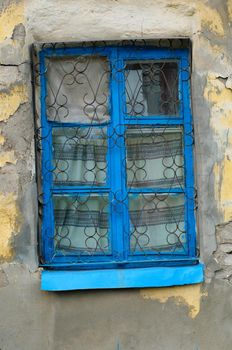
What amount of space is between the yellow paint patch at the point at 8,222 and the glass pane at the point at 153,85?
992mm

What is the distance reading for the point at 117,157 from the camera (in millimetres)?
4812

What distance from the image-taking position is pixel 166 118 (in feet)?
15.9

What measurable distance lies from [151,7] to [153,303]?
1.83 metres

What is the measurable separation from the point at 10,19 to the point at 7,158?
85cm

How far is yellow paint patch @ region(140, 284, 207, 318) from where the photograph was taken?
470 centimetres

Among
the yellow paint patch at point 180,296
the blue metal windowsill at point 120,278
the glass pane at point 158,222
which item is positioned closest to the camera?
Answer: the blue metal windowsill at point 120,278

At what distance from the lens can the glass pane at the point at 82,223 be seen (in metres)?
4.79

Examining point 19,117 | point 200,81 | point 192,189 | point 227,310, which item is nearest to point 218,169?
point 192,189

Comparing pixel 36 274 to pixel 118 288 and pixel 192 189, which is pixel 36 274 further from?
pixel 192 189

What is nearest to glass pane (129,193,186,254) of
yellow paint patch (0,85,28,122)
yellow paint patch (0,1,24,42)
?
yellow paint patch (0,85,28,122)

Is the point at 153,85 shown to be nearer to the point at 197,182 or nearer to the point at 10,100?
the point at 197,182

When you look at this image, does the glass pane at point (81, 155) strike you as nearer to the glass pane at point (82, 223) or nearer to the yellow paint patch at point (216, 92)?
the glass pane at point (82, 223)

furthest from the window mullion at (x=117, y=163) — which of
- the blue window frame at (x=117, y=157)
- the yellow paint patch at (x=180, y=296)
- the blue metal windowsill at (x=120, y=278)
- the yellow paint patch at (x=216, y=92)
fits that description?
the yellow paint patch at (x=216, y=92)

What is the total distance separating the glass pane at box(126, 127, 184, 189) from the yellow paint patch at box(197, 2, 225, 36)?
66 centimetres
